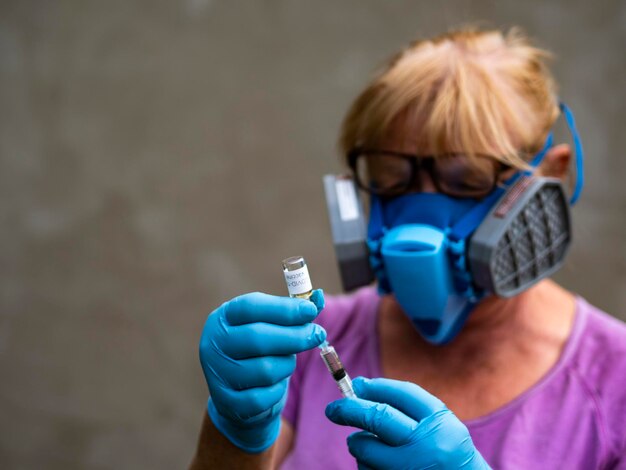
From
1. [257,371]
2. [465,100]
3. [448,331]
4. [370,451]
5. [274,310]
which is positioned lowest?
[448,331]

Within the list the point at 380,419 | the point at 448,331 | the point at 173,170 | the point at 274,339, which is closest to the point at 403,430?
the point at 380,419

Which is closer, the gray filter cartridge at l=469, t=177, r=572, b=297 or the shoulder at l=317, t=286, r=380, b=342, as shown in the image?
the gray filter cartridge at l=469, t=177, r=572, b=297

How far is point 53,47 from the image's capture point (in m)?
2.74

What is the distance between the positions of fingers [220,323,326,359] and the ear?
814mm

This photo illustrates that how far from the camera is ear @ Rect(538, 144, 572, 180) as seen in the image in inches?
63.2

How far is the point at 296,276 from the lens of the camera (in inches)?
42.6

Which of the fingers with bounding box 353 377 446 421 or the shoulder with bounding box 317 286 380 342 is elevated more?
the fingers with bounding box 353 377 446 421

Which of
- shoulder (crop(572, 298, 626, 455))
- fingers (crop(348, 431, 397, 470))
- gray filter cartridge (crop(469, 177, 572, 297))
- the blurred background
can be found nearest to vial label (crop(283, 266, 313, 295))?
fingers (crop(348, 431, 397, 470))

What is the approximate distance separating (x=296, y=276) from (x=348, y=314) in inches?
27.2

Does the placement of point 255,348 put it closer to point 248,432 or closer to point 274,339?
point 274,339

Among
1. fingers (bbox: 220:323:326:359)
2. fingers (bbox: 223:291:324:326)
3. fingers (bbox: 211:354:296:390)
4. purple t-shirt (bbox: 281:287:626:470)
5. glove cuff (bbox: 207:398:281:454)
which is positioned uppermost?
fingers (bbox: 223:291:324:326)

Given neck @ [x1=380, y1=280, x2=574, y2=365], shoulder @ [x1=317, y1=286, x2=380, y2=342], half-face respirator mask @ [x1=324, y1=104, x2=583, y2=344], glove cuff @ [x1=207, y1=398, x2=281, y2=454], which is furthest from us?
shoulder @ [x1=317, y1=286, x2=380, y2=342]

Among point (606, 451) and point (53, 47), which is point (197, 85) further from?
point (606, 451)

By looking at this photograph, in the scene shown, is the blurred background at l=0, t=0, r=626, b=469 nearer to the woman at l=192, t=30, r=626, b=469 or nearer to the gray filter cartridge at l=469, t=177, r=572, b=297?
the woman at l=192, t=30, r=626, b=469
